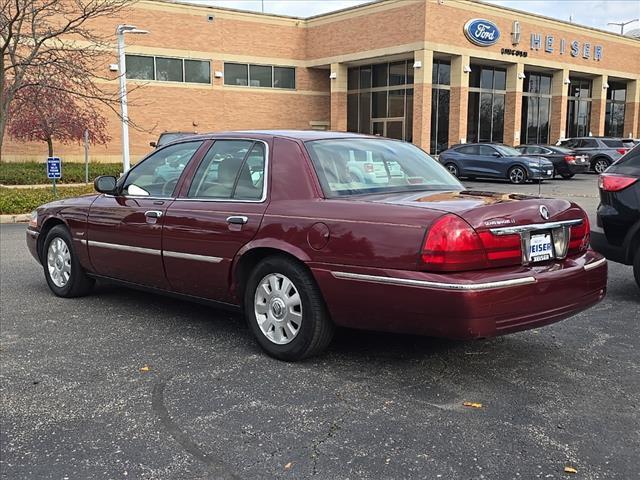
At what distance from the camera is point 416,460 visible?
298 cm

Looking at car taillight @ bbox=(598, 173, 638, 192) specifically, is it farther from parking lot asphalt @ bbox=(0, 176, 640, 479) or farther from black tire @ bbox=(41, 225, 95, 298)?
black tire @ bbox=(41, 225, 95, 298)

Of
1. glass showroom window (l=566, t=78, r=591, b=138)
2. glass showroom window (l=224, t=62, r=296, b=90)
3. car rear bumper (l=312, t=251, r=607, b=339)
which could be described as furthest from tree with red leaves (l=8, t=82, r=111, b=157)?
glass showroom window (l=566, t=78, r=591, b=138)

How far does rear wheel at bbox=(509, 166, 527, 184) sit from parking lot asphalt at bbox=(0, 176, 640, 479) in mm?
18416

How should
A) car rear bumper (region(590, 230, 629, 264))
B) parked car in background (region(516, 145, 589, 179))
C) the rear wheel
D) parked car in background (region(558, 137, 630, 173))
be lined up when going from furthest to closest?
parked car in background (region(558, 137, 630, 173))
parked car in background (region(516, 145, 589, 179))
the rear wheel
car rear bumper (region(590, 230, 629, 264))

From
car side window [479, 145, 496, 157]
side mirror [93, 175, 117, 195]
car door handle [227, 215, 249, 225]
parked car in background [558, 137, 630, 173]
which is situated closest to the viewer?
car door handle [227, 215, 249, 225]

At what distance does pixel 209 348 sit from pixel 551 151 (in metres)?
23.3

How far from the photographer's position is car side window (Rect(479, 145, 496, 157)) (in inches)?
953

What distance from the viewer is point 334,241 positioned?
394cm

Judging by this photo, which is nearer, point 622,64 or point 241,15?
point 241,15

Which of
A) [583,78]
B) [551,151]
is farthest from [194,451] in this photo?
[583,78]

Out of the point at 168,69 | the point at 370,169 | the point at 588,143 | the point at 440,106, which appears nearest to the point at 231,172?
the point at 370,169

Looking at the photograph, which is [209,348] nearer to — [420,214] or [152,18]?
[420,214]

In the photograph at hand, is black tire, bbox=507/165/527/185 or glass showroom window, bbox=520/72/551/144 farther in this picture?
glass showroom window, bbox=520/72/551/144

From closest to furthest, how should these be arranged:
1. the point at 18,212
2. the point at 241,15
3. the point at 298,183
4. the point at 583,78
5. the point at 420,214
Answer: the point at 420,214, the point at 298,183, the point at 18,212, the point at 241,15, the point at 583,78
